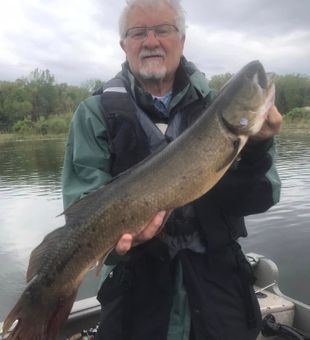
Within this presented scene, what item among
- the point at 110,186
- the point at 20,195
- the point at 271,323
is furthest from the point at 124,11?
the point at 20,195

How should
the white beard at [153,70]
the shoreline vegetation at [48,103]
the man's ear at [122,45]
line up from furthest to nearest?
1. the shoreline vegetation at [48,103]
2. the man's ear at [122,45]
3. the white beard at [153,70]

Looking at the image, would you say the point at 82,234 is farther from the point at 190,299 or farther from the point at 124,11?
the point at 124,11

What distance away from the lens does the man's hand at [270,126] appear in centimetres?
276

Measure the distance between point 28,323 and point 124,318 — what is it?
632 millimetres

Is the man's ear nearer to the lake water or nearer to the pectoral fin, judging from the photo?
the pectoral fin

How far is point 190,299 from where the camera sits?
2.88 meters

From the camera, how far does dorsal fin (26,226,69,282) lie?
9.00 ft

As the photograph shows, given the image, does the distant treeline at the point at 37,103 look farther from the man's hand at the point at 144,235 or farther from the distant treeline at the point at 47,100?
the man's hand at the point at 144,235

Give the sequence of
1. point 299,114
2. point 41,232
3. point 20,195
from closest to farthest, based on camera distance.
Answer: point 41,232 < point 20,195 < point 299,114

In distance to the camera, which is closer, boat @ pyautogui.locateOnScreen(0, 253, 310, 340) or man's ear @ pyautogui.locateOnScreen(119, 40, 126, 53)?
man's ear @ pyautogui.locateOnScreen(119, 40, 126, 53)

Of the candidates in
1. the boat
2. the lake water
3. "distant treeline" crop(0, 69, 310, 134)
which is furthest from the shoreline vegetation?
the boat

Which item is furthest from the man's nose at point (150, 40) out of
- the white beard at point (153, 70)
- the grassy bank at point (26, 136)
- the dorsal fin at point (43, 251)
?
the grassy bank at point (26, 136)

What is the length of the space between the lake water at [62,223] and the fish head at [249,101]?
7692mm

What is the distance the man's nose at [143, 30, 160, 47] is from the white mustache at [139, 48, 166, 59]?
4 cm
